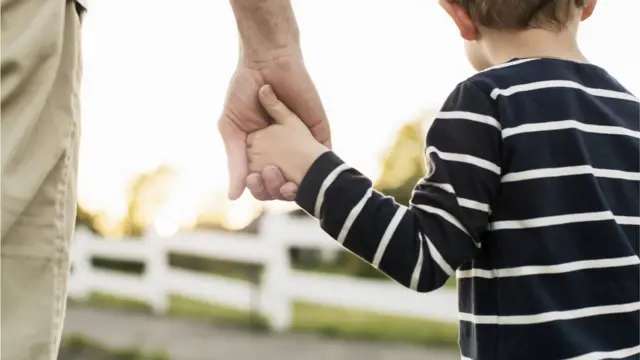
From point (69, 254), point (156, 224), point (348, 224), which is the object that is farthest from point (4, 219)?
point (156, 224)

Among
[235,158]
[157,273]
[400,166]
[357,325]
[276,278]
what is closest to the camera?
[235,158]

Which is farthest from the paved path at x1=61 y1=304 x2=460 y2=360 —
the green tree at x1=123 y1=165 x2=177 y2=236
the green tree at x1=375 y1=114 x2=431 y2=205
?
the green tree at x1=123 y1=165 x2=177 y2=236

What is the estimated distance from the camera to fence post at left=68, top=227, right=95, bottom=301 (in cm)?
579

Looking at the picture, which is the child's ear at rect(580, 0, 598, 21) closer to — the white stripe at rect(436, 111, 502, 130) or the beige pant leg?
the white stripe at rect(436, 111, 502, 130)

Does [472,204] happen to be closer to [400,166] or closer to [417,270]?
[417,270]

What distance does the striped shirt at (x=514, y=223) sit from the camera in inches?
28.3

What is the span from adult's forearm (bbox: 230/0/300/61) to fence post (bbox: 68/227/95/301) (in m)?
5.15

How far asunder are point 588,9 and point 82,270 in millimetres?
5435

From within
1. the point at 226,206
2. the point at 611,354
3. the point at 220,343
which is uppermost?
the point at 611,354

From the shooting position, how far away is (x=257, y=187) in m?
0.86

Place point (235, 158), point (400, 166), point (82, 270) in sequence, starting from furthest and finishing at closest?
point (82, 270), point (400, 166), point (235, 158)

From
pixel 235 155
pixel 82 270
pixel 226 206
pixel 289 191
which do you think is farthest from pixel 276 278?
pixel 289 191

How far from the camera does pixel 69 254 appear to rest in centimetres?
75

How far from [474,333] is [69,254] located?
403 millimetres
